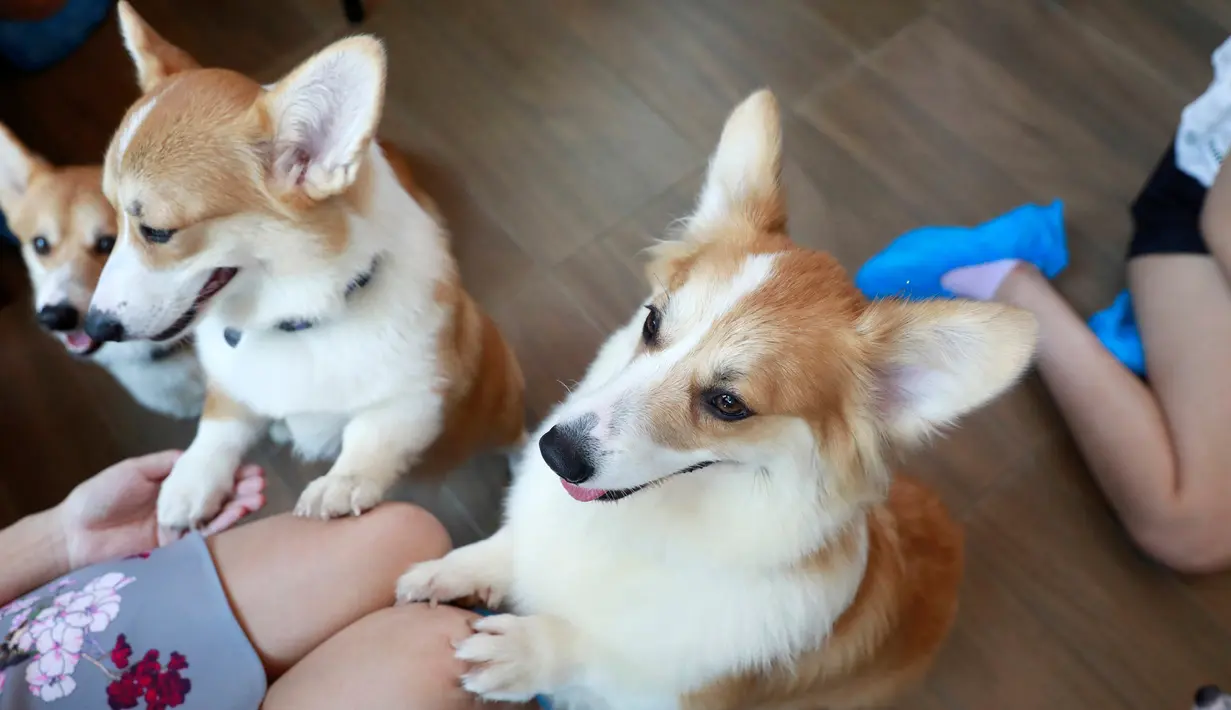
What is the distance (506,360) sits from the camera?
1.65 metres

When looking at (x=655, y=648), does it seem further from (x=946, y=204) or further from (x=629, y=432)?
(x=946, y=204)

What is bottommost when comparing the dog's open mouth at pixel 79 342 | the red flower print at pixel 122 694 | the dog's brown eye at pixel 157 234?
the red flower print at pixel 122 694

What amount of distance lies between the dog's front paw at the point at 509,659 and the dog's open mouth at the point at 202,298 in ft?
2.01

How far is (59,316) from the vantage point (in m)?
1.42

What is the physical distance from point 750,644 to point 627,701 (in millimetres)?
204

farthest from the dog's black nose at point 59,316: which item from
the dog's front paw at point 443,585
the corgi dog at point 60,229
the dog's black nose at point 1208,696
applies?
the dog's black nose at point 1208,696

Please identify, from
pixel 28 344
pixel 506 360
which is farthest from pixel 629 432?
pixel 28 344

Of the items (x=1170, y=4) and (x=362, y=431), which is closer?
(x=362, y=431)

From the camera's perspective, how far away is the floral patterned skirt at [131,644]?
1.03 metres

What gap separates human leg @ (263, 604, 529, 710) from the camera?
41.4 inches

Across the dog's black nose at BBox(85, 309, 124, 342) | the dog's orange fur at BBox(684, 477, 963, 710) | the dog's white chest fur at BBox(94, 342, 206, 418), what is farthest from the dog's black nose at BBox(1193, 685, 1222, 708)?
the dog's white chest fur at BBox(94, 342, 206, 418)

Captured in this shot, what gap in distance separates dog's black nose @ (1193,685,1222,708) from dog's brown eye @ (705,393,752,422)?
4.05 feet

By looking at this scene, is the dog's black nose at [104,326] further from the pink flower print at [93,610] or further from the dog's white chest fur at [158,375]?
the dog's white chest fur at [158,375]

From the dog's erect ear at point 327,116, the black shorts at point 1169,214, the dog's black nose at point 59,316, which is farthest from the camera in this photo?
the black shorts at point 1169,214
